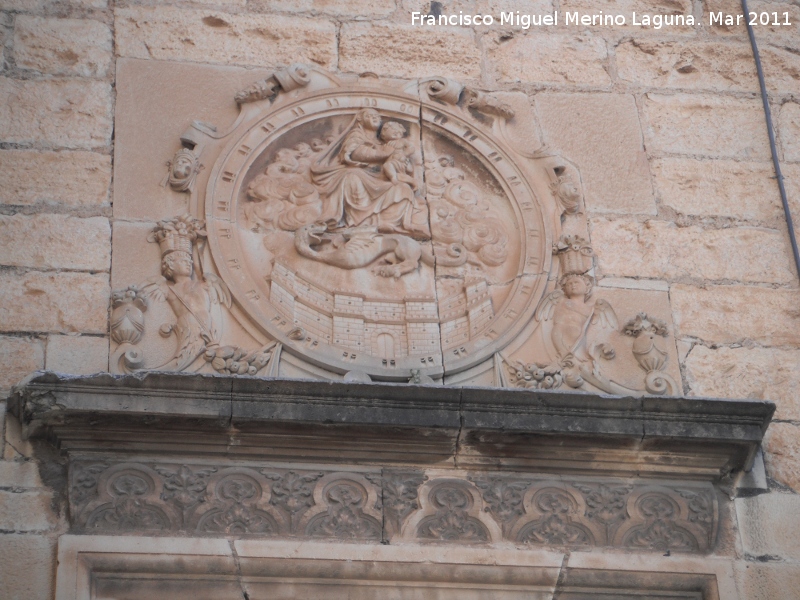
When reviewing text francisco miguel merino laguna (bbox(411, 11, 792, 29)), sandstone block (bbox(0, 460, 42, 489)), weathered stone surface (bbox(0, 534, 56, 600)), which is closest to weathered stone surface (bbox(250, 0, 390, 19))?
text francisco miguel merino laguna (bbox(411, 11, 792, 29))

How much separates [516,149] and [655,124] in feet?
2.20

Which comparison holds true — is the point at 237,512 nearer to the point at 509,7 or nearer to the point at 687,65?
the point at 509,7

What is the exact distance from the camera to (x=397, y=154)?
6.02 metres

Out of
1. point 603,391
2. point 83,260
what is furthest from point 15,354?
point 603,391

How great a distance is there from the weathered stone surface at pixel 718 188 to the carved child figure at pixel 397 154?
1070 mm

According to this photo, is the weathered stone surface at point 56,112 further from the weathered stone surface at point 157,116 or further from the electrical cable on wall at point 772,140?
the electrical cable on wall at point 772,140

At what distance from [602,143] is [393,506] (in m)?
1.99

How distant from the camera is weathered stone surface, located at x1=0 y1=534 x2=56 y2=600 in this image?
15.7 ft

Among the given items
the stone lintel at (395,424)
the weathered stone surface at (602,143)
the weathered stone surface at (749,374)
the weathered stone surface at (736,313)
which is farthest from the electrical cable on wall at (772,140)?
the stone lintel at (395,424)

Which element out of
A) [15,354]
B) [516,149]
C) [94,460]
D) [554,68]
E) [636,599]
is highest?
[554,68]

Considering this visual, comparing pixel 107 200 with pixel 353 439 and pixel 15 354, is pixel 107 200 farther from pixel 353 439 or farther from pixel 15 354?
pixel 353 439

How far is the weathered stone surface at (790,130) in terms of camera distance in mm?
6328

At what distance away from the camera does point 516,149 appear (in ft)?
20.1

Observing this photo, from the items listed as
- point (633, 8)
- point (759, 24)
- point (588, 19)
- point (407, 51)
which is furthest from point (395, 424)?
point (759, 24)
